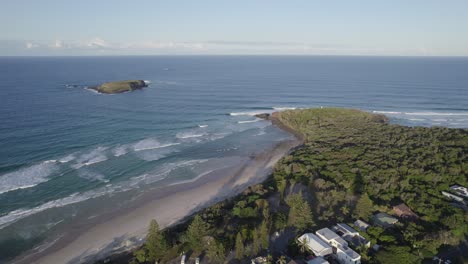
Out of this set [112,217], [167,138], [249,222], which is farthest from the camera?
[167,138]

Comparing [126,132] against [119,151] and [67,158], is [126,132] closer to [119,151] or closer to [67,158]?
[119,151]

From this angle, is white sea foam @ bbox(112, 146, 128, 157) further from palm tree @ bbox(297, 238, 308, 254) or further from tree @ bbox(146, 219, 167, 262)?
palm tree @ bbox(297, 238, 308, 254)

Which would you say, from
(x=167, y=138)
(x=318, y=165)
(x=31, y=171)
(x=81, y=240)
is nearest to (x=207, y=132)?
(x=167, y=138)

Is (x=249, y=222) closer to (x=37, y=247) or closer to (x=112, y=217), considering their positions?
(x=112, y=217)

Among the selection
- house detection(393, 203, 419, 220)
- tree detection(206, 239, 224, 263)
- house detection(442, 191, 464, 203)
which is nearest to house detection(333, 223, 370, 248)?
house detection(393, 203, 419, 220)

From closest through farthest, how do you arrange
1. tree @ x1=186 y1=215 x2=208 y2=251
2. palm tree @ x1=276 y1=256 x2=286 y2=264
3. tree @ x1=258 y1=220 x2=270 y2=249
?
palm tree @ x1=276 y1=256 x2=286 y2=264 < tree @ x1=258 y1=220 x2=270 y2=249 < tree @ x1=186 y1=215 x2=208 y2=251

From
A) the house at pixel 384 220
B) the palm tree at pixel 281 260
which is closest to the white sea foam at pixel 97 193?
the palm tree at pixel 281 260

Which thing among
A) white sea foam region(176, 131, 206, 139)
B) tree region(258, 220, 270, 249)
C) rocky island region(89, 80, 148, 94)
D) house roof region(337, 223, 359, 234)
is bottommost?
tree region(258, 220, 270, 249)
